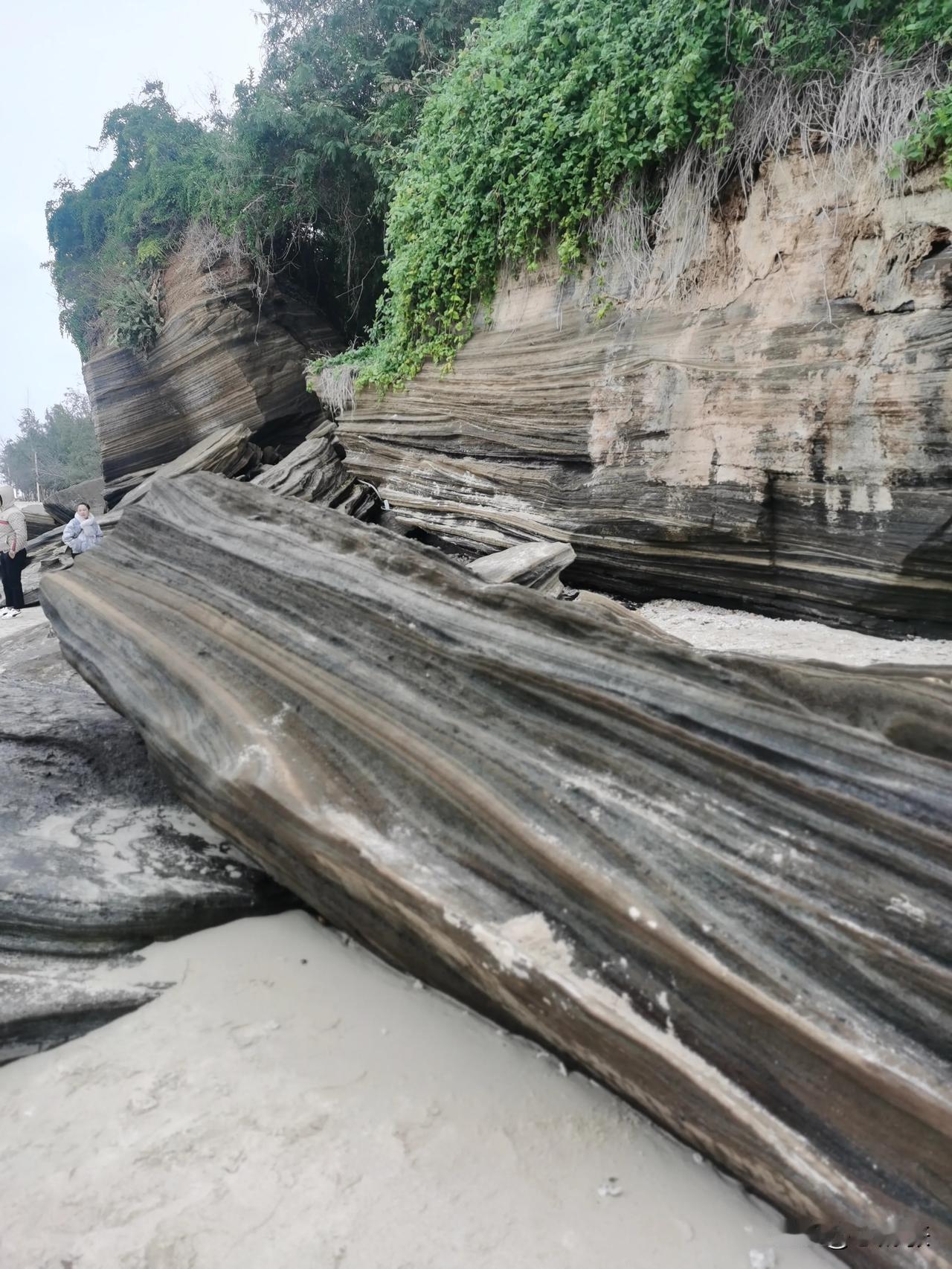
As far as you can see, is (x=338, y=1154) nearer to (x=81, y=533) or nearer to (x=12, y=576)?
(x=81, y=533)

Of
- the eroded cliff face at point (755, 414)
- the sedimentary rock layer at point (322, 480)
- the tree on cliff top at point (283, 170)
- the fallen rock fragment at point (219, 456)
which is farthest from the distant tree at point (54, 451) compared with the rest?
the eroded cliff face at point (755, 414)

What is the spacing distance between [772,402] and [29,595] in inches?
351

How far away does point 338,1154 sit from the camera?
1.61 meters

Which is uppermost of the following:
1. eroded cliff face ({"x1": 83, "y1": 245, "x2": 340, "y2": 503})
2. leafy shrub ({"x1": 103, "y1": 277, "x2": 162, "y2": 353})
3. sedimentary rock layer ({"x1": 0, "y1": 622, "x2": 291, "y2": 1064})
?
leafy shrub ({"x1": 103, "y1": 277, "x2": 162, "y2": 353})

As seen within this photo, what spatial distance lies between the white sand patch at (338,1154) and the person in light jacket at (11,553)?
788cm

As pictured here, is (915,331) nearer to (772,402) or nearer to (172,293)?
(772,402)

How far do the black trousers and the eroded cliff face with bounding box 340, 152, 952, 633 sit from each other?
568cm

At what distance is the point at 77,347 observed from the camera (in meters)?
12.0

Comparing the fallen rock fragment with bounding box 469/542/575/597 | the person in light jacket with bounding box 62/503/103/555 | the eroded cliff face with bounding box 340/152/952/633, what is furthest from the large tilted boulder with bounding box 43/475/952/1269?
the person in light jacket with bounding box 62/503/103/555

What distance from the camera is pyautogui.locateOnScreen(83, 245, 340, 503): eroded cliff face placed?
987cm

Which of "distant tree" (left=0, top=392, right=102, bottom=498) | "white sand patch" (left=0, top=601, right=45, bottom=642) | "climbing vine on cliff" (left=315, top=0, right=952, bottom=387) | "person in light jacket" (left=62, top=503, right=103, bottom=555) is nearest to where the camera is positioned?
"climbing vine on cliff" (left=315, top=0, right=952, bottom=387)

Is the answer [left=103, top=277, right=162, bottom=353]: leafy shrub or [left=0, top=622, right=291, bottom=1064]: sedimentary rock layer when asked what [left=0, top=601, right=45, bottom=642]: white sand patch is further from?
[left=0, top=622, right=291, bottom=1064]: sedimentary rock layer

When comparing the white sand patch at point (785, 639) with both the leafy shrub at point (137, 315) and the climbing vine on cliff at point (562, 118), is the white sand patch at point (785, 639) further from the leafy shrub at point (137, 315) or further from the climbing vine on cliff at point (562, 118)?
the leafy shrub at point (137, 315)

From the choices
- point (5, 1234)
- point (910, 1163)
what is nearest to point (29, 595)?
point (5, 1234)
